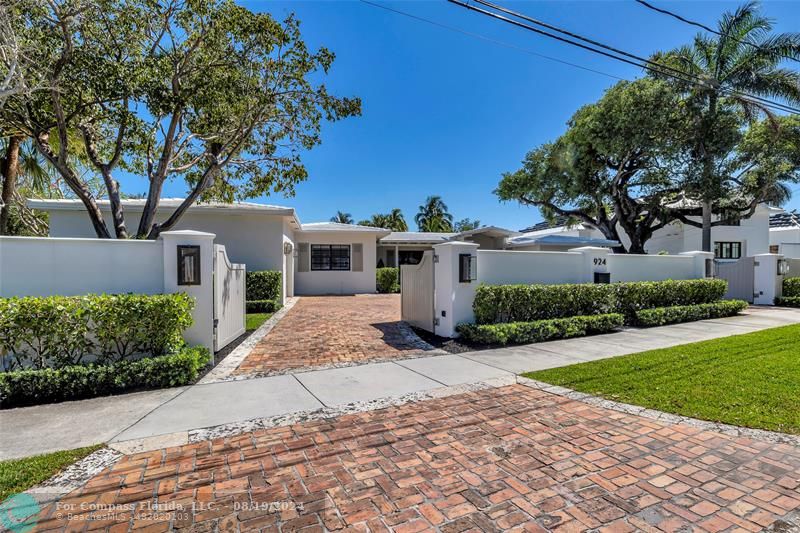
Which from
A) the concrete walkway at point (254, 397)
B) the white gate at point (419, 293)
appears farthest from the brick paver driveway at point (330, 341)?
the concrete walkway at point (254, 397)

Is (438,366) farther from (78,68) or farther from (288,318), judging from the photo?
(78,68)

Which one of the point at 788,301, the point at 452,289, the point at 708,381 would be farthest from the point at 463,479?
the point at 788,301

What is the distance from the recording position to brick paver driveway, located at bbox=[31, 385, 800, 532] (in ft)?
7.79

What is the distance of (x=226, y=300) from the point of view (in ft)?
23.2

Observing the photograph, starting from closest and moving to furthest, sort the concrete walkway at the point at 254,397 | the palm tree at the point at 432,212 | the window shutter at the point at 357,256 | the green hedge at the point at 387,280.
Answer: the concrete walkway at the point at 254,397 < the window shutter at the point at 357,256 < the green hedge at the point at 387,280 < the palm tree at the point at 432,212

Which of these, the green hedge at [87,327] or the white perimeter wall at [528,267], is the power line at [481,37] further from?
the green hedge at [87,327]

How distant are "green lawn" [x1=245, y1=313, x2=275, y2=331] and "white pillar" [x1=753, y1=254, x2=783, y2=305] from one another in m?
18.3

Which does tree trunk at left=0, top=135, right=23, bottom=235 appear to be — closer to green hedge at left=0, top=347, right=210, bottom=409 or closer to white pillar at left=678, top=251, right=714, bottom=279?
green hedge at left=0, top=347, right=210, bottom=409

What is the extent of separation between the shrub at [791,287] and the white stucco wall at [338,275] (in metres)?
17.0

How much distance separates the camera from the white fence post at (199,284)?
5730 millimetres

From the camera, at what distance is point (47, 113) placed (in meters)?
8.11

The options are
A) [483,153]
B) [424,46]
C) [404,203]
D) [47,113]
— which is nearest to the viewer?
[47,113]

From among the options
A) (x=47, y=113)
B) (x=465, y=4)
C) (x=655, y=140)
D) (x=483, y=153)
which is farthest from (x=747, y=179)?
(x=47, y=113)

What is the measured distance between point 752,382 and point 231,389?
22.9 feet
